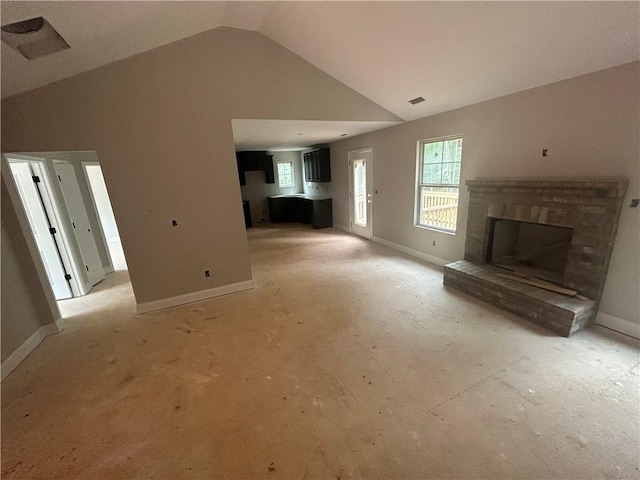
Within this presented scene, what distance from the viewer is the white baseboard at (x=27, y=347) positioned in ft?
7.85

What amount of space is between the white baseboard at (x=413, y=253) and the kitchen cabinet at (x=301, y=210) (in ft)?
6.51

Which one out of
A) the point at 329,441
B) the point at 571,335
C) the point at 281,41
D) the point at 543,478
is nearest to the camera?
the point at 543,478

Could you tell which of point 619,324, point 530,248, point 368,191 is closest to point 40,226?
point 368,191

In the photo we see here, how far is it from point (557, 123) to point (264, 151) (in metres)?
7.26

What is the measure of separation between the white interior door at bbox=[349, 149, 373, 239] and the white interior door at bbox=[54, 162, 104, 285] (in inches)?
200

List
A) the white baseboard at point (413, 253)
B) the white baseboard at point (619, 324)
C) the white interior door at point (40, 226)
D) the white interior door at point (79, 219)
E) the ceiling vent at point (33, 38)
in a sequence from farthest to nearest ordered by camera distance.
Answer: the white baseboard at point (413, 253) < the white interior door at point (79, 219) < the white interior door at point (40, 226) < the white baseboard at point (619, 324) < the ceiling vent at point (33, 38)

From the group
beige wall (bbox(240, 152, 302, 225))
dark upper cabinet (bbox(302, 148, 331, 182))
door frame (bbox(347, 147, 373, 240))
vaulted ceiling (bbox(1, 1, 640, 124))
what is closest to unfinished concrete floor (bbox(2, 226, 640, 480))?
vaulted ceiling (bbox(1, 1, 640, 124))

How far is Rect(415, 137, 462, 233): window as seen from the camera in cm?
387

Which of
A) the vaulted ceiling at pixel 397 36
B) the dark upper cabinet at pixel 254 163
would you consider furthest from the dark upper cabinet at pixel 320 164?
the vaulted ceiling at pixel 397 36

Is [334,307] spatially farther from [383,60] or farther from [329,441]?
[383,60]

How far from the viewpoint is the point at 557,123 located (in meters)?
2.62

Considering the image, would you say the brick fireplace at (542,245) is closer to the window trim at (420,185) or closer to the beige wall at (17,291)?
the window trim at (420,185)

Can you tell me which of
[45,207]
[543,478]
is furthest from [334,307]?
[45,207]

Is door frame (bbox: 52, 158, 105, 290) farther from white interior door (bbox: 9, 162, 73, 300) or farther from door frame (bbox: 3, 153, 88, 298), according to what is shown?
white interior door (bbox: 9, 162, 73, 300)
